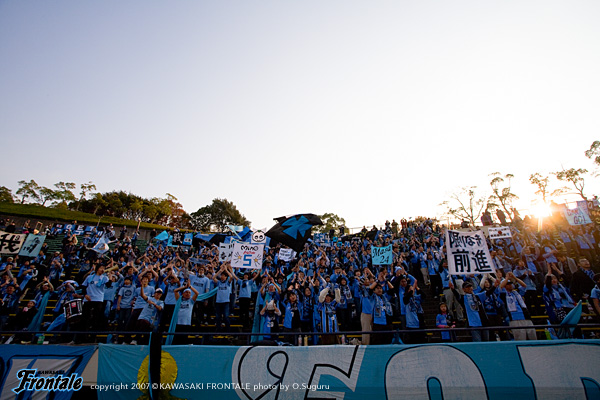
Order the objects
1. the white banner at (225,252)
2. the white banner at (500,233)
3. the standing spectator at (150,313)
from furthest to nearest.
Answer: the white banner at (500,233) < the white banner at (225,252) < the standing spectator at (150,313)

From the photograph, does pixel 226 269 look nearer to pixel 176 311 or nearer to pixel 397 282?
pixel 176 311

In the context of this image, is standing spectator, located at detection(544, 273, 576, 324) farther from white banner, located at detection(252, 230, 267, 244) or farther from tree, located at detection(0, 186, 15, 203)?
tree, located at detection(0, 186, 15, 203)

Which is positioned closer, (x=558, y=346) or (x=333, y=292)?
(x=558, y=346)

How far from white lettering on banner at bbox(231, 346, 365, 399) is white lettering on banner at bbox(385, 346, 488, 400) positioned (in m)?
0.68

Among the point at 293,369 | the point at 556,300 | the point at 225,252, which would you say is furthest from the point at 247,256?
the point at 556,300

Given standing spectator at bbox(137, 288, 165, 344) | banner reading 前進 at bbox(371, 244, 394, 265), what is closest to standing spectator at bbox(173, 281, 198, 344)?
standing spectator at bbox(137, 288, 165, 344)

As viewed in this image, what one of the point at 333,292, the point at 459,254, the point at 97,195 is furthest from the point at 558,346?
the point at 97,195

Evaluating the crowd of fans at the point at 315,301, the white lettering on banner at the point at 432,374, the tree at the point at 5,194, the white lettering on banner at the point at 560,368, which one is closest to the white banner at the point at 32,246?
the crowd of fans at the point at 315,301

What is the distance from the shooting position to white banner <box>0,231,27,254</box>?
1594 centimetres

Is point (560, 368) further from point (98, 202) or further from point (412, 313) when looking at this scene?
point (98, 202)

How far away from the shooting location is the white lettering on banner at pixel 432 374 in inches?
213

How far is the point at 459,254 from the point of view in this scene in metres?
8.98

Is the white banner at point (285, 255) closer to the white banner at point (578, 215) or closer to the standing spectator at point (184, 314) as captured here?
the standing spectator at point (184, 314)

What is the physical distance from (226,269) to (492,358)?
772 cm
